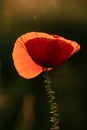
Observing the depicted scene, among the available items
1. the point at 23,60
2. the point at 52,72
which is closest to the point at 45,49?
the point at 23,60

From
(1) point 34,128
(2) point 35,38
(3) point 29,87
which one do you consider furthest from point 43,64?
(3) point 29,87

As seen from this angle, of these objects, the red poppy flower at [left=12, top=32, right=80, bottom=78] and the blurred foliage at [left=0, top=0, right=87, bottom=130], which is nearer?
the red poppy flower at [left=12, top=32, right=80, bottom=78]

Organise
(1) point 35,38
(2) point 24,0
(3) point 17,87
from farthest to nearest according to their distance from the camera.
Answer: (2) point 24,0, (3) point 17,87, (1) point 35,38

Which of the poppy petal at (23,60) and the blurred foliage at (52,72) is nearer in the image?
the poppy petal at (23,60)

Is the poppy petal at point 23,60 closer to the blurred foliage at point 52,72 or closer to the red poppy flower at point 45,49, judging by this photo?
the red poppy flower at point 45,49

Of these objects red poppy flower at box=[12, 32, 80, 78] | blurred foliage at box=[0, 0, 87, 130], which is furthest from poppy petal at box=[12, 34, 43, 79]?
blurred foliage at box=[0, 0, 87, 130]

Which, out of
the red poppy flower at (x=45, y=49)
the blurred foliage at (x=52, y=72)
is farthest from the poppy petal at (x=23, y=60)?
the blurred foliage at (x=52, y=72)

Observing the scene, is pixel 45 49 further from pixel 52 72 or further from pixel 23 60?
pixel 52 72

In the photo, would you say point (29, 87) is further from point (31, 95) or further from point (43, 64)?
point (43, 64)

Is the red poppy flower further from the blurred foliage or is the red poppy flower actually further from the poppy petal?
the blurred foliage
